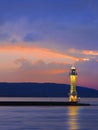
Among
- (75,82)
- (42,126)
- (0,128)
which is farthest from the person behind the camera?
(75,82)

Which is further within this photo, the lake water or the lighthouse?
the lighthouse

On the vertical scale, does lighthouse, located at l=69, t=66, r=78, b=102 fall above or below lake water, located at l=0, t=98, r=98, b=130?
above

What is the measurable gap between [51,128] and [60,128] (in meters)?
0.75

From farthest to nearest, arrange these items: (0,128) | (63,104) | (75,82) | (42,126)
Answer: (63,104)
(75,82)
(42,126)
(0,128)

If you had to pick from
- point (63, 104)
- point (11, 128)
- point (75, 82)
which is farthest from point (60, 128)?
point (63, 104)

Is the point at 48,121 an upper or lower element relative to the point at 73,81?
lower

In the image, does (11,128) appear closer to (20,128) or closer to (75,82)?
(20,128)

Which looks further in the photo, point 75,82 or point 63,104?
point 63,104

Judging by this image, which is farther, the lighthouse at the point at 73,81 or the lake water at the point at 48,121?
the lighthouse at the point at 73,81

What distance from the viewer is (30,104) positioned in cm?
11306

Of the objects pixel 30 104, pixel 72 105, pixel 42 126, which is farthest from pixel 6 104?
pixel 42 126

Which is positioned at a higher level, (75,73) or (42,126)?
(75,73)

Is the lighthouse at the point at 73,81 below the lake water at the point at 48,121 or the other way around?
the other way around

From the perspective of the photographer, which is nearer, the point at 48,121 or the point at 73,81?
the point at 48,121
